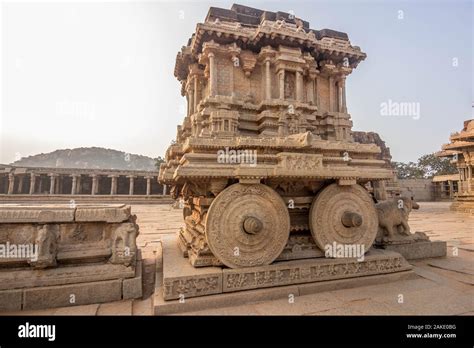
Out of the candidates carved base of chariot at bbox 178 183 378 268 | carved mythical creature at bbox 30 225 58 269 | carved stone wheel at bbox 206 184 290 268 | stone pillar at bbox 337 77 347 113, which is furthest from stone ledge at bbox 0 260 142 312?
stone pillar at bbox 337 77 347 113

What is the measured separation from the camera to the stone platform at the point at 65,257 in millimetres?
3260

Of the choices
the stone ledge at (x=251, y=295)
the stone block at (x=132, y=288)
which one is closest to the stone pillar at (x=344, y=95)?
the stone ledge at (x=251, y=295)

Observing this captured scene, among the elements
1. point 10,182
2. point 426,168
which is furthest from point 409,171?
point 10,182

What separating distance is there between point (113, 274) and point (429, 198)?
4538cm

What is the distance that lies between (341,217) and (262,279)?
5.65 ft

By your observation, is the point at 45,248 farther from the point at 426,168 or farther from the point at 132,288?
Result: the point at 426,168

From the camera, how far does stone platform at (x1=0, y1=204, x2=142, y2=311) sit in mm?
3260

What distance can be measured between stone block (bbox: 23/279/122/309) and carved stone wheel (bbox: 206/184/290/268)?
1.47 meters

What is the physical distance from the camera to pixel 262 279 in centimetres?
366

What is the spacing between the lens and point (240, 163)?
Result: 3.98 m

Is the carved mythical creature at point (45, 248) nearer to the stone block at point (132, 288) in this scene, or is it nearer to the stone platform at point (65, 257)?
the stone platform at point (65, 257)

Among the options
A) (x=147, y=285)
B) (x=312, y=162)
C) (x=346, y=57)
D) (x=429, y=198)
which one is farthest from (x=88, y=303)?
(x=429, y=198)

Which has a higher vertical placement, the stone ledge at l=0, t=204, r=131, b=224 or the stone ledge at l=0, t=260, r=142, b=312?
the stone ledge at l=0, t=204, r=131, b=224

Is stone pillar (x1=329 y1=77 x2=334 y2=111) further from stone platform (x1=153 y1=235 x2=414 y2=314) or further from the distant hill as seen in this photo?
the distant hill
